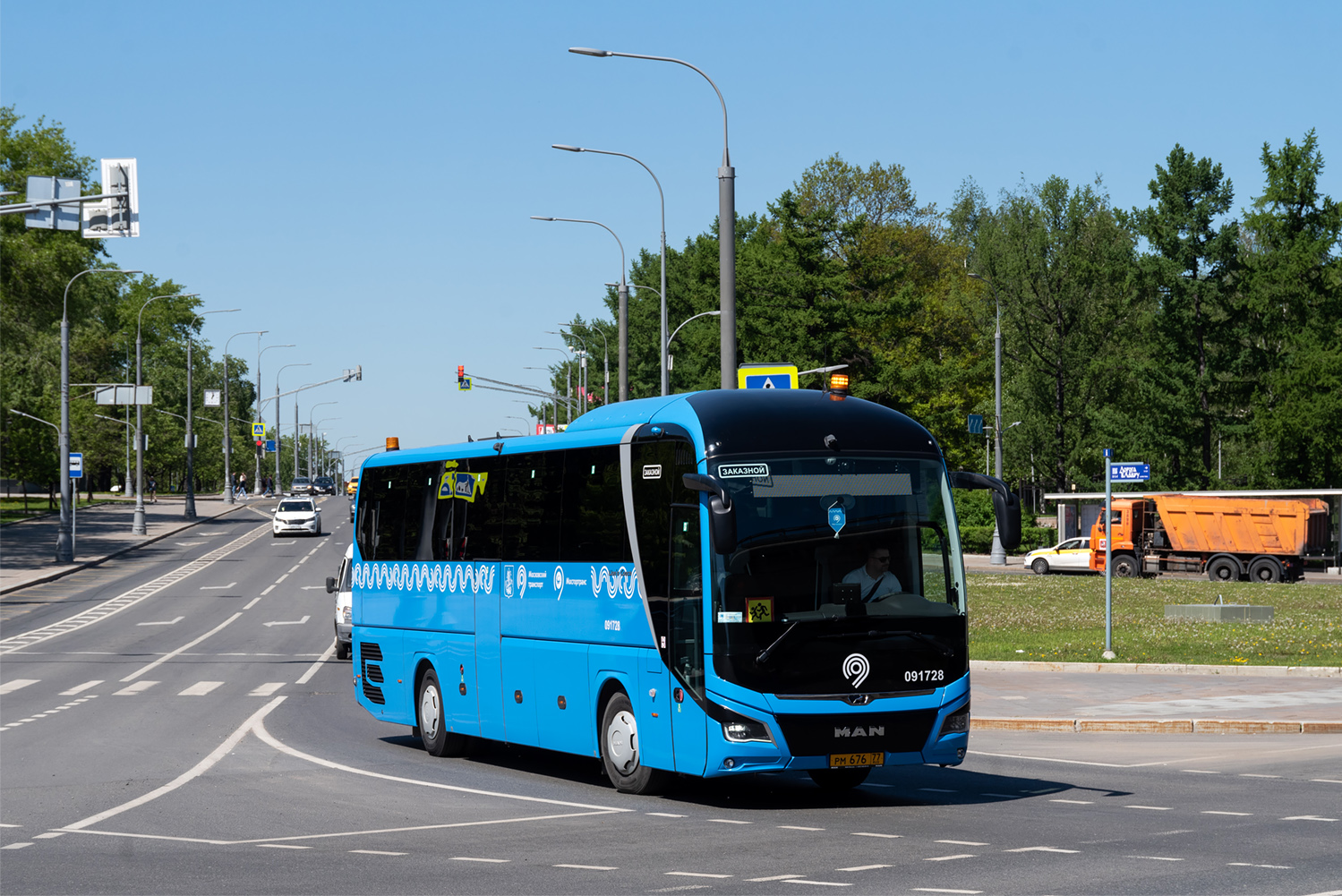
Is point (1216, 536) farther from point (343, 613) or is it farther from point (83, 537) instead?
point (83, 537)

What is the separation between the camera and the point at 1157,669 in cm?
2206

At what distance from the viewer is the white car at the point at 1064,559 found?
5375 cm

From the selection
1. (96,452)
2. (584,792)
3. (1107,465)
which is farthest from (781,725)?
(96,452)

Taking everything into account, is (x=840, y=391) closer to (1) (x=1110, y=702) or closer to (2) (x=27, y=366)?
(1) (x=1110, y=702)

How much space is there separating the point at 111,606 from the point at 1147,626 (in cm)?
2558

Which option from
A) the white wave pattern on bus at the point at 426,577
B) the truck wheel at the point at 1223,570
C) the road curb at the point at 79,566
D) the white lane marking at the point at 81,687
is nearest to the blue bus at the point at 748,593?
the white wave pattern on bus at the point at 426,577

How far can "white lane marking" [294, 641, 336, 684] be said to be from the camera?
79.7 ft

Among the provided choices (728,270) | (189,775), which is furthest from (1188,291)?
(189,775)

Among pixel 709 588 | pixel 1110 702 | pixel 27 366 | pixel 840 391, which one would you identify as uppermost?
pixel 27 366

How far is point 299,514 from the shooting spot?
65.4 meters

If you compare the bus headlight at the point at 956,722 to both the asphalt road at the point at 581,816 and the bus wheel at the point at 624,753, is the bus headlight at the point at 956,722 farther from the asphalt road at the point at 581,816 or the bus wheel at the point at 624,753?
the bus wheel at the point at 624,753

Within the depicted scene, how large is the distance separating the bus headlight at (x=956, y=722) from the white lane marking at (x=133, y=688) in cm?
1403

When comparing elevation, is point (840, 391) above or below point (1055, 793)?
above

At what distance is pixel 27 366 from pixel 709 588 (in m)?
80.7
